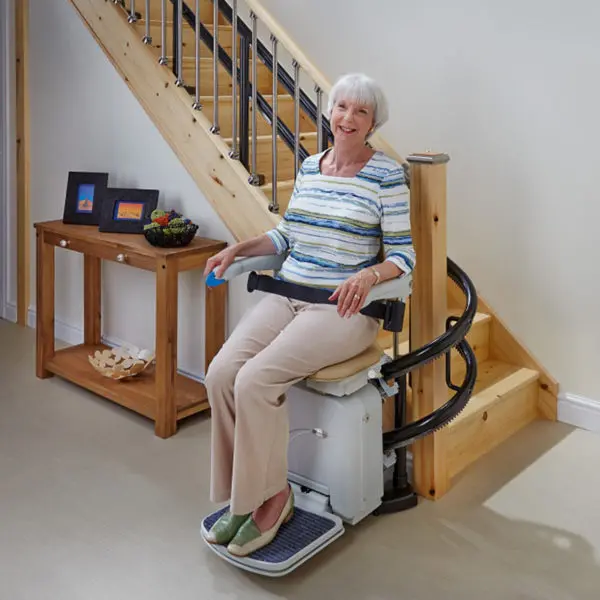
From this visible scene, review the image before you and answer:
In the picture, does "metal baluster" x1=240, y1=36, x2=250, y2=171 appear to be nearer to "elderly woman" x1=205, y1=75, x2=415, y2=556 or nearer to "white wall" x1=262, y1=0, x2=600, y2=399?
"elderly woman" x1=205, y1=75, x2=415, y2=556

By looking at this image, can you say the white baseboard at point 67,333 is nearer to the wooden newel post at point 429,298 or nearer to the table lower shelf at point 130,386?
the table lower shelf at point 130,386

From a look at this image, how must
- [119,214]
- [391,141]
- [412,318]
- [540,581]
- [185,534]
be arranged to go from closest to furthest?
[540,581]
[185,534]
[412,318]
[119,214]
[391,141]

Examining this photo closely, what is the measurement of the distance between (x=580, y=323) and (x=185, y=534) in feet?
5.53

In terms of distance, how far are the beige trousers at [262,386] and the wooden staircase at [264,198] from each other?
55 cm

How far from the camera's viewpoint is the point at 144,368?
3359 mm

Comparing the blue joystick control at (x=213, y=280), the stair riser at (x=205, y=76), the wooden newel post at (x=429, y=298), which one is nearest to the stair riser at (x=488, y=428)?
the wooden newel post at (x=429, y=298)

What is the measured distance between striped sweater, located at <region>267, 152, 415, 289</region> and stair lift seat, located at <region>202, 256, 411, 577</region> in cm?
13

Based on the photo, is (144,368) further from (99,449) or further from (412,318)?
(412,318)

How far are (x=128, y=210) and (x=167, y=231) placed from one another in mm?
425

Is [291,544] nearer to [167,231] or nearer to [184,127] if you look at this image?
[167,231]

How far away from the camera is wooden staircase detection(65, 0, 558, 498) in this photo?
280 cm

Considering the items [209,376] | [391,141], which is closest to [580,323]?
[391,141]

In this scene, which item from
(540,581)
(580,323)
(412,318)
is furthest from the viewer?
(580,323)

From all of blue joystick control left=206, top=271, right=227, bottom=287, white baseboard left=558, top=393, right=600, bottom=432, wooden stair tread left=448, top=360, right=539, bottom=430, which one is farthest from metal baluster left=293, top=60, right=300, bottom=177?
white baseboard left=558, top=393, right=600, bottom=432
